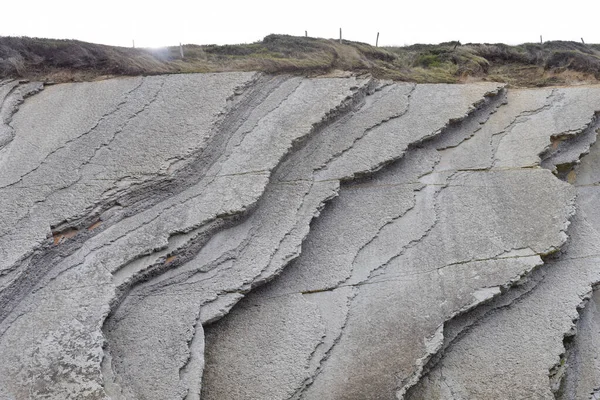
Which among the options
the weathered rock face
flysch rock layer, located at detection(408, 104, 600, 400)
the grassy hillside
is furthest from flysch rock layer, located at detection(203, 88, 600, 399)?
the grassy hillside

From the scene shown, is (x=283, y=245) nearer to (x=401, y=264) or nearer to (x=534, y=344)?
(x=401, y=264)

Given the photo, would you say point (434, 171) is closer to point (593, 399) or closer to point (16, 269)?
point (593, 399)

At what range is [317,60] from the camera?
8172 millimetres

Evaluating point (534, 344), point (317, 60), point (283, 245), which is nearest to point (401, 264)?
point (283, 245)

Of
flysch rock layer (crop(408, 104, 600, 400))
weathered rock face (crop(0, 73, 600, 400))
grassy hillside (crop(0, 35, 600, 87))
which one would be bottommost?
flysch rock layer (crop(408, 104, 600, 400))

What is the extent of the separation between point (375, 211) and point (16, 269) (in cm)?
344

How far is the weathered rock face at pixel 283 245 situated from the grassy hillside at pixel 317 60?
65 cm

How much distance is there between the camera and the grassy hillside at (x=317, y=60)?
24.5 ft

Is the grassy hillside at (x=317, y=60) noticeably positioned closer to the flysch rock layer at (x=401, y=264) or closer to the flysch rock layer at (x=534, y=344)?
the flysch rock layer at (x=401, y=264)

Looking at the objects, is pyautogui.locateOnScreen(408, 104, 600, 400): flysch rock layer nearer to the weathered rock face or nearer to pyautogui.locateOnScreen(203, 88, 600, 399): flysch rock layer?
the weathered rock face

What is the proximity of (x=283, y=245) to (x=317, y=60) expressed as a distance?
13.1 feet

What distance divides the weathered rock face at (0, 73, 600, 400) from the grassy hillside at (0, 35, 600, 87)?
647 mm

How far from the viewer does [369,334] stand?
471cm

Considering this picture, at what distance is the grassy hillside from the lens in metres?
7.48
